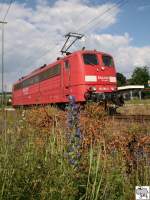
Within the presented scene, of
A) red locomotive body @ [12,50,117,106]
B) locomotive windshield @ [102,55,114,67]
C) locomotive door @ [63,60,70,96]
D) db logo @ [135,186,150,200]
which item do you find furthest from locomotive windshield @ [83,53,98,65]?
db logo @ [135,186,150,200]

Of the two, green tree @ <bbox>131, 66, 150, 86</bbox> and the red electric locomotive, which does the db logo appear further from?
green tree @ <bbox>131, 66, 150, 86</bbox>

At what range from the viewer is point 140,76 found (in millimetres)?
104375

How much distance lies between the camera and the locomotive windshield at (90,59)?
61.3 ft

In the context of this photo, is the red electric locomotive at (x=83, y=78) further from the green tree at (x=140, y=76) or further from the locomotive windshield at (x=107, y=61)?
the green tree at (x=140, y=76)

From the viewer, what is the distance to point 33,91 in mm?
26672

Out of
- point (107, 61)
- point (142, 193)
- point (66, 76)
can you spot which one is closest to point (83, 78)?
point (66, 76)

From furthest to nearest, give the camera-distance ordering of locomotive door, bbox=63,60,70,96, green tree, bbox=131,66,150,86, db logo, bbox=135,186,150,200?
green tree, bbox=131,66,150,86, locomotive door, bbox=63,60,70,96, db logo, bbox=135,186,150,200

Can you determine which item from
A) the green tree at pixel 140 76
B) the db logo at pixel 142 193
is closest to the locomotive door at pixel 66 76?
the db logo at pixel 142 193

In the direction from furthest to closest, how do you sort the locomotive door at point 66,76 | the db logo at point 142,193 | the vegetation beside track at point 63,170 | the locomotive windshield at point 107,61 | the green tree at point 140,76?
the green tree at point 140,76 → the locomotive windshield at point 107,61 → the locomotive door at point 66,76 → the vegetation beside track at point 63,170 → the db logo at point 142,193

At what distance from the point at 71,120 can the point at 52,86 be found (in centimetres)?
1685

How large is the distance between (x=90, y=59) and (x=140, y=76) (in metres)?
87.0

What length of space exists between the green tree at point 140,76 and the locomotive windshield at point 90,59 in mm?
83834

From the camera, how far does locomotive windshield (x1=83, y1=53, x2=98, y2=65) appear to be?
18.7 metres

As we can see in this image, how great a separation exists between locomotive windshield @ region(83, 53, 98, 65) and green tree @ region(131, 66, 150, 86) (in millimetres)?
83834
